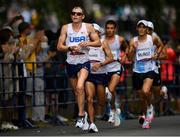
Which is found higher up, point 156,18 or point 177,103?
point 156,18

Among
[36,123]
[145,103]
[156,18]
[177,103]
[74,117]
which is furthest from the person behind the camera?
[156,18]

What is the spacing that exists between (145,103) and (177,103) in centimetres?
612

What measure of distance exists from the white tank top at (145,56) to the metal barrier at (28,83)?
2.21 m

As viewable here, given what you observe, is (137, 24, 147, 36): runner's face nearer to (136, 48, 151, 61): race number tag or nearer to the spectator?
(136, 48, 151, 61): race number tag

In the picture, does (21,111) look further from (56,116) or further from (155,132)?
(155,132)

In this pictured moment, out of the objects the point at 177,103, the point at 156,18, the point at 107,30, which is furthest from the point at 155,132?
the point at 156,18

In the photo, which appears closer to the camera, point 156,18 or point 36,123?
point 36,123

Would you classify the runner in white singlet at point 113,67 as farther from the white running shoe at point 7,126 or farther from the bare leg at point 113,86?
the white running shoe at point 7,126

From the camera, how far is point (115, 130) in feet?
56.7

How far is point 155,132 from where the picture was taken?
16.4 metres

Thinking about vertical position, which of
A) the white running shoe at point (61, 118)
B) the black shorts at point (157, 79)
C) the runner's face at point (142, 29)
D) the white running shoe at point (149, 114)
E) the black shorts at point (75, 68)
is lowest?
the white running shoe at point (61, 118)

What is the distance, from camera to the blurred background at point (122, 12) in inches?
1272

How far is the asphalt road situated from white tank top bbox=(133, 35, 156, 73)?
1140 millimetres

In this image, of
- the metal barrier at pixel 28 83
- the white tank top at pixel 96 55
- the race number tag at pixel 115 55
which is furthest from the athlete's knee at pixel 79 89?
the race number tag at pixel 115 55
